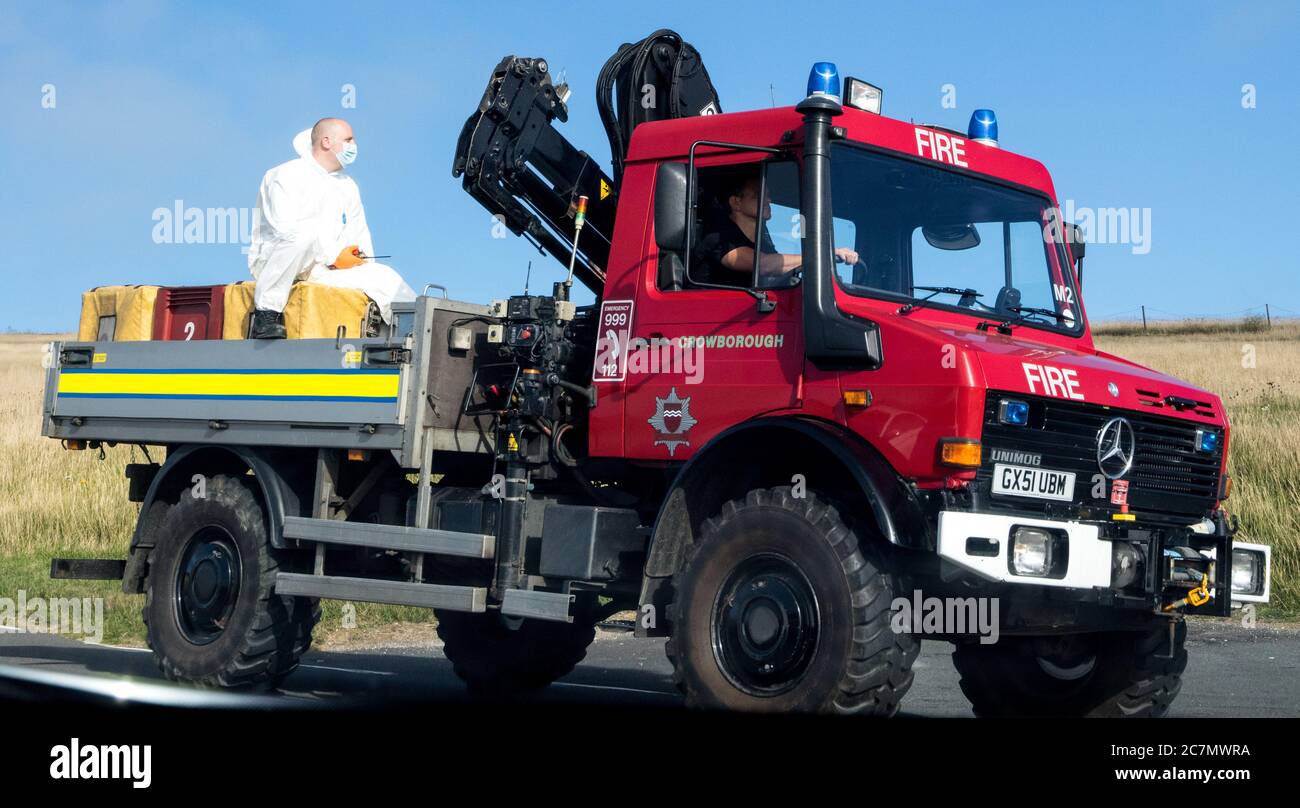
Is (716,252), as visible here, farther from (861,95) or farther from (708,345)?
(861,95)

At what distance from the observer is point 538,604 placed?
26.0ft

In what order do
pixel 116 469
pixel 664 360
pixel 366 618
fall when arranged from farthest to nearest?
pixel 116 469 → pixel 366 618 → pixel 664 360

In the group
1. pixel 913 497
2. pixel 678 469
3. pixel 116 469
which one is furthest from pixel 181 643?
pixel 116 469

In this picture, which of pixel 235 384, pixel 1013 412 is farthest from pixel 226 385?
pixel 1013 412

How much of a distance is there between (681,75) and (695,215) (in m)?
2.09

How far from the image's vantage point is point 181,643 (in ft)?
31.7

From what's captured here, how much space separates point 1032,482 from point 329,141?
5466 millimetres

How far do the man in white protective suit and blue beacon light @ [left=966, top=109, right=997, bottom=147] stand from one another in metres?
3.63

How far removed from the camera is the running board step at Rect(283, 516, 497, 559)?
27.3ft

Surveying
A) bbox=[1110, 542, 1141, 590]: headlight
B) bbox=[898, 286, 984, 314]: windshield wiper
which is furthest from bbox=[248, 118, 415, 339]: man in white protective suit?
bbox=[1110, 542, 1141, 590]: headlight

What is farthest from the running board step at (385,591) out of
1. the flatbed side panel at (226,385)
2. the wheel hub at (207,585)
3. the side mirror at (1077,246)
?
the side mirror at (1077,246)

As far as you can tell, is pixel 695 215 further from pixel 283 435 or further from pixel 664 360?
pixel 283 435

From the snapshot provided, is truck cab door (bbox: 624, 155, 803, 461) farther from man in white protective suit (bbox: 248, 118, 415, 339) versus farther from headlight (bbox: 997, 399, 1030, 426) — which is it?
man in white protective suit (bbox: 248, 118, 415, 339)

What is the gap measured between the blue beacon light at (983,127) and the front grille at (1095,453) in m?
2.07
